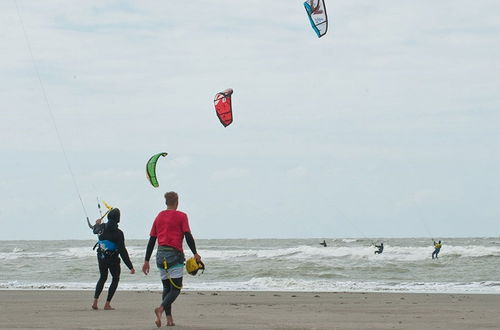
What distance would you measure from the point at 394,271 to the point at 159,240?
1430 centimetres

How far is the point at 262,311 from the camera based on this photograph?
30.4 feet

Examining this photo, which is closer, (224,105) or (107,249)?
(107,249)

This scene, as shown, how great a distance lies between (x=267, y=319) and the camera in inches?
319

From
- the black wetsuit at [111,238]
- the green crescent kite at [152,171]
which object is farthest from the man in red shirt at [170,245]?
the green crescent kite at [152,171]

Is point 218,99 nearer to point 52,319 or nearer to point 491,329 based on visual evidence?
point 52,319

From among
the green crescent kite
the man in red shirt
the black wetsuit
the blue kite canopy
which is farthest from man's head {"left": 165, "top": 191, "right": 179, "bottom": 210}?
the blue kite canopy

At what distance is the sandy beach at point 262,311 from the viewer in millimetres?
7574

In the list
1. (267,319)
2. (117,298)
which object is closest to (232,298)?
(117,298)

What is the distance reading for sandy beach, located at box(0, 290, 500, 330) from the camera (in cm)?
757

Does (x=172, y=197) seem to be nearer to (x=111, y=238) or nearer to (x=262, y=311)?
(x=111, y=238)

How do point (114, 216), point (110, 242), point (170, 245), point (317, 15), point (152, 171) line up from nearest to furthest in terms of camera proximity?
point (170, 245) < point (114, 216) < point (110, 242) < point (152, 171) < point (317, 15)

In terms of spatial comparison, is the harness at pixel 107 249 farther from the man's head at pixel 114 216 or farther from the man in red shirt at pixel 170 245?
the man in red shirt at pixel 170 245

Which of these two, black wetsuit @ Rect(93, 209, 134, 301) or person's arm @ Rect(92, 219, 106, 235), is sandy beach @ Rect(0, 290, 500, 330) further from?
person's arm @ Rect(92, 219, 106, 235)

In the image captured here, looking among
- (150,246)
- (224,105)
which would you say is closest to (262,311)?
(150,246)
